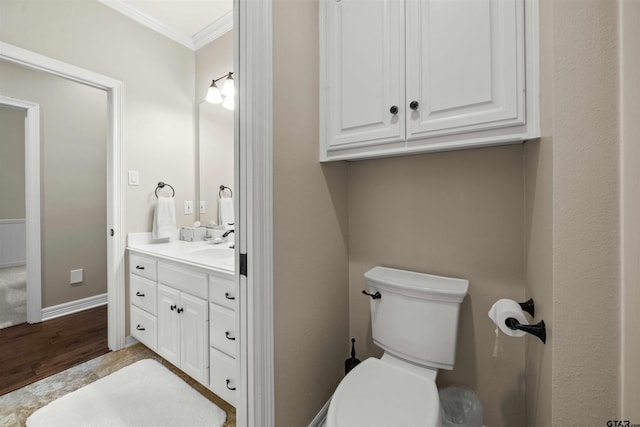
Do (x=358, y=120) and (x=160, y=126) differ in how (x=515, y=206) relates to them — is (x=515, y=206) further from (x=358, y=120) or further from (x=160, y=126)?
(x=160, y=126)

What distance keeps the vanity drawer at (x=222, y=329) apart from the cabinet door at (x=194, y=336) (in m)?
0.05

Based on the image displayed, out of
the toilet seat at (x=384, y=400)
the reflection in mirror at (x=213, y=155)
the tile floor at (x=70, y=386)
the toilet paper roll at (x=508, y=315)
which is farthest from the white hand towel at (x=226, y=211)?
the toilet paper roll at (x=508, y=315)

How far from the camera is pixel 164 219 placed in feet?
7.13

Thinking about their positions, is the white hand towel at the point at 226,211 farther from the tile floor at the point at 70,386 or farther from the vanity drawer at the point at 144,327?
the tile floor at the point at 70,386

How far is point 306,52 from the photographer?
1168 millimetres

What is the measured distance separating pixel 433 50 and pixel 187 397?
210 cm

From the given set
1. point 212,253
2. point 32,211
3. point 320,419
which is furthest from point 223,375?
point 32,211

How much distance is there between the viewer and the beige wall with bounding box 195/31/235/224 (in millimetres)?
2211

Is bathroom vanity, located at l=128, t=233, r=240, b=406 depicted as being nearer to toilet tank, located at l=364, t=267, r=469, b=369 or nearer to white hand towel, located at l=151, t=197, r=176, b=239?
white hand towel, located at l=151, t=197, r=176, b=239

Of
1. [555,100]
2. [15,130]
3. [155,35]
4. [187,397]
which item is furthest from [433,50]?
[15,130]

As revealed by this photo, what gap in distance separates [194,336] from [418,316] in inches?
47.7

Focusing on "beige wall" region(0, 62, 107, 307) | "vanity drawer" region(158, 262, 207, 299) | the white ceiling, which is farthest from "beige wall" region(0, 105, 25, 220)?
"vanity drawer" region(158, 262, 207, 299)

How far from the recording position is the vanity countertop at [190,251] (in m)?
1.42

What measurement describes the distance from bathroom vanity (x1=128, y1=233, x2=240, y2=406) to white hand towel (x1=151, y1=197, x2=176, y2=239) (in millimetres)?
140
